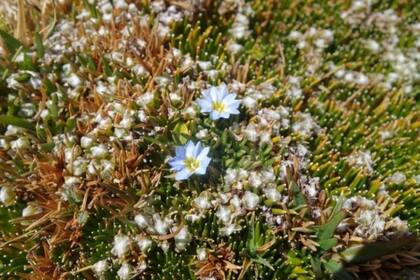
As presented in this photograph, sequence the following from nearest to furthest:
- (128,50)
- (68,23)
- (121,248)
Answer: (121,248) < (128,50) < (68,23)

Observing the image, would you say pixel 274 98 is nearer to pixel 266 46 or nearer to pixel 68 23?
pixel 266 46

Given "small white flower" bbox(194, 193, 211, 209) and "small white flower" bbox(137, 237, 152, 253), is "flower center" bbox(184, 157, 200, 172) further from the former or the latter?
"small white flower" bbox(137, 237, 152, 253)

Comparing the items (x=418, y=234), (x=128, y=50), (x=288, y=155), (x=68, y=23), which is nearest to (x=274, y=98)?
(x=288, y=155)

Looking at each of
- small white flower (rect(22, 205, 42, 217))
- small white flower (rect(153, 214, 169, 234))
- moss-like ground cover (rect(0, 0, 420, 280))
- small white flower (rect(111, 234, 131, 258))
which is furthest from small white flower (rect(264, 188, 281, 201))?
small white flower (rect(22, 205, 42, 217))

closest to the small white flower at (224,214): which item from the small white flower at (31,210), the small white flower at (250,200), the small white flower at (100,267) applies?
the small white flower at (250,200)

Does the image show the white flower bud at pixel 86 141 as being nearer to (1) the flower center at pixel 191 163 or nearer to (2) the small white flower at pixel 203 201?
(1) the flower center at pixel 191 163

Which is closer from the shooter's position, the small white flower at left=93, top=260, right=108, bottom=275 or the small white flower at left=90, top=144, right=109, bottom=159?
the small white flower at left=93, top=260, right=108, bottom=275

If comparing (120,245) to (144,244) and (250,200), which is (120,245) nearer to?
(144,244)
